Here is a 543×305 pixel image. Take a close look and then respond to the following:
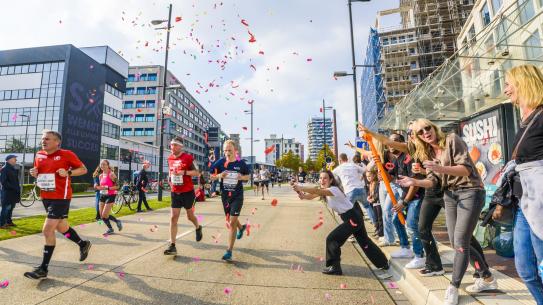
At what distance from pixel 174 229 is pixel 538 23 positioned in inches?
502

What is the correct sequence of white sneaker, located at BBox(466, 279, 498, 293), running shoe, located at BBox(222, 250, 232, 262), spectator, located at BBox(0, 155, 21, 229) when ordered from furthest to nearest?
spectator, located at BBox(0, 155, 21, 229) < running shoe, located at BBox(222, 250, 232, 262) < white sneaker, located at BBox(466, 279, 498, 293)

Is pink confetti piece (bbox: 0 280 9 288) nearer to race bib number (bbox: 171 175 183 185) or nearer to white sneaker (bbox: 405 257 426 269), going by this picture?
race bib number (bbox: 171 175 183 185)

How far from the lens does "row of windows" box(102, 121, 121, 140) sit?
50.2m

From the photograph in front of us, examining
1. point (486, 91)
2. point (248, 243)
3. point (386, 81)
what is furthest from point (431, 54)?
point (248, 243)

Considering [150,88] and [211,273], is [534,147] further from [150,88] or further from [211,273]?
[150,88]

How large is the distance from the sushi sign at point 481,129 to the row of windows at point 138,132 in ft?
231

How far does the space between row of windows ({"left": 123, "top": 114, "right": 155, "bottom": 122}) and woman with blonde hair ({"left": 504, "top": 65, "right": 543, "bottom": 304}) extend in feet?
253

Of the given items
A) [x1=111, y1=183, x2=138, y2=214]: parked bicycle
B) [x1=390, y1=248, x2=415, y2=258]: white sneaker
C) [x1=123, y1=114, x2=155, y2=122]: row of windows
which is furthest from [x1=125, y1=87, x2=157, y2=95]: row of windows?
[x1=390, y1=248, x2=415, y2=258]: white sneaker

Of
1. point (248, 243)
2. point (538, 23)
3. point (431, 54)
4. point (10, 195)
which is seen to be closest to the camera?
point (248, 243)

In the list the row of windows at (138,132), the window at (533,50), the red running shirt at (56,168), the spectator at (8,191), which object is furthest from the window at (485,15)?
the row of windows at (138,132)

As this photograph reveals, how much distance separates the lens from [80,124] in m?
43.7

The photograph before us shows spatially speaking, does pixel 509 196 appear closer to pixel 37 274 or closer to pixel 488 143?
pixel 37 274

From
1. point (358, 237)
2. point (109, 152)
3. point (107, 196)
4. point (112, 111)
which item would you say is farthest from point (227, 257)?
point (112, 111)

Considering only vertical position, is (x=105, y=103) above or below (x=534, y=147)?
above
